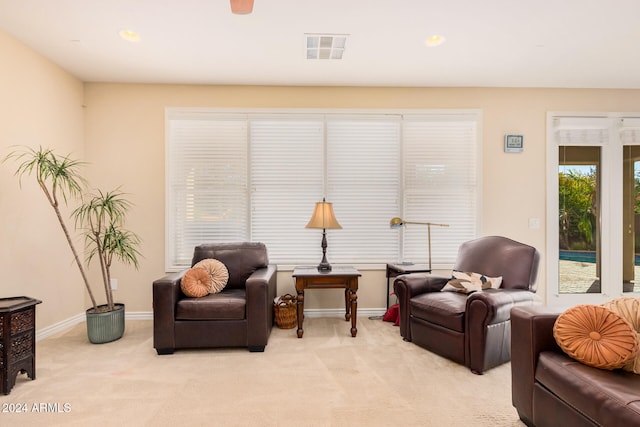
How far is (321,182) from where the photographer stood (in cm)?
404

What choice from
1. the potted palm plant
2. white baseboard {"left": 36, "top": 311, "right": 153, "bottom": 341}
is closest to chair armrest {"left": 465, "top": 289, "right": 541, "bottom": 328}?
the potted palm plant

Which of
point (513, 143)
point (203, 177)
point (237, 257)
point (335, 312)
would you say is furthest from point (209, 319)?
point (513, 143)

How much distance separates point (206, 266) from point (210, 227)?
77 centimetres

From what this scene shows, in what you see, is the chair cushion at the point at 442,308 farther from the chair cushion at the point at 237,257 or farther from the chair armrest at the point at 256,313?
the chair cushion at the point at 237,257

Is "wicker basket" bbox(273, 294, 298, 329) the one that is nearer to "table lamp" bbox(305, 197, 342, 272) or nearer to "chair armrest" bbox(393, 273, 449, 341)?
"table lamp" bbox(305, 197, 342, 272)

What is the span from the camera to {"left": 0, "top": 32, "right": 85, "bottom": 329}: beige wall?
2.92 meters

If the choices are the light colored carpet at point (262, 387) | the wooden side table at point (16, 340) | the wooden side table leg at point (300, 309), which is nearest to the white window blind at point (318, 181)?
the wooden side table leg at point (300, 309)

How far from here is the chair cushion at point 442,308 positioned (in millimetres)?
2719

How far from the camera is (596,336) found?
1.64 m

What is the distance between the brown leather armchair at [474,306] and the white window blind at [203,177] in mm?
2117

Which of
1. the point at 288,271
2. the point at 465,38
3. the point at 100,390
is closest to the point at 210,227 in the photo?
the point at 288,271

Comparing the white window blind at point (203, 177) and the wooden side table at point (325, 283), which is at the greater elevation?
the white window blind at point (203, 177)

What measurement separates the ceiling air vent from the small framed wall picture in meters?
2.21

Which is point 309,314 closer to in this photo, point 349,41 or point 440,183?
point 440,183
